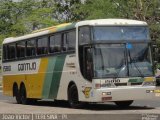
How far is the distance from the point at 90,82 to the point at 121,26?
239 cm

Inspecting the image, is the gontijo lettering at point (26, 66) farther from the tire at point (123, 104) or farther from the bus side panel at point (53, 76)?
the tire at point (123, 104)

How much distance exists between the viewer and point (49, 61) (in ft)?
80.5

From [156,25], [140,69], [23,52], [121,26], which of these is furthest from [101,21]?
[156,25]

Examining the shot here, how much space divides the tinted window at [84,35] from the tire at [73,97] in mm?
1857

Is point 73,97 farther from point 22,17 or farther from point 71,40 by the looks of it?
point 22,17

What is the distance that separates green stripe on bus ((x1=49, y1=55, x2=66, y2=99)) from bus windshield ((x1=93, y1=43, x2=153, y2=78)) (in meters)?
2.60

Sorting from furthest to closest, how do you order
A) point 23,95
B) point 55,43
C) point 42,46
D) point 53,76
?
point 23,95 → point 42,46 → point 53,76 → point 55,43

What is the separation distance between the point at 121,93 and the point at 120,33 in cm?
221

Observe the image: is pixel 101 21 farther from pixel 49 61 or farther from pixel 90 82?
pixel 49 61

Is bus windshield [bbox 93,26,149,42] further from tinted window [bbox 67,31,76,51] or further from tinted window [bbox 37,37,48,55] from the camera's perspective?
tinted window [bbox 37,37,48,55]

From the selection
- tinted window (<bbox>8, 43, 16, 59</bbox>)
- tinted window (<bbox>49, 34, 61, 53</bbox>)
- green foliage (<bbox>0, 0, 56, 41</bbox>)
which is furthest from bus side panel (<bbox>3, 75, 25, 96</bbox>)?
green foliage (<bbox>0, 0, 56, 41</bbox>)

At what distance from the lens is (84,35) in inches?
849

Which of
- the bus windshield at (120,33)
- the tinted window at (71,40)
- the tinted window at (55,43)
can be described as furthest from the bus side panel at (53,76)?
the bus windshield at (120,33)

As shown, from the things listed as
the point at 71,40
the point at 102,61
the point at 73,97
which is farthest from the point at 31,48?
the point at 102,61
